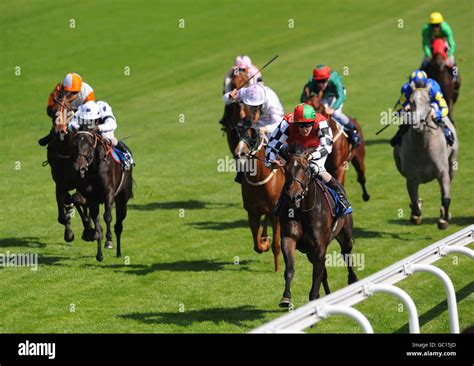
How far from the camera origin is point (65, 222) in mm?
15242

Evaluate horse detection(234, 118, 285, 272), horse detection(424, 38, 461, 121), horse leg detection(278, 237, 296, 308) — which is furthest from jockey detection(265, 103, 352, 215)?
horse detection(424, 38, 461, 121)

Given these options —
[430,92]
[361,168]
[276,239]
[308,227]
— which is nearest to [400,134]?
[430,92]

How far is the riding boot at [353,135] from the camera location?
1773cm

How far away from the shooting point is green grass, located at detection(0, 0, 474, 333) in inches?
491

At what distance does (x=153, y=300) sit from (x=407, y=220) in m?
6.34

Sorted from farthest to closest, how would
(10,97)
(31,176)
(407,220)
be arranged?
(10,97), (31,176), (407,220)

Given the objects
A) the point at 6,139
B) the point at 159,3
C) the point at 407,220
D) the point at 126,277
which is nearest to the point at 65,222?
the point at 126,277

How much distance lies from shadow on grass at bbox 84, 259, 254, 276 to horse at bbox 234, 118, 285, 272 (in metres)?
0.83

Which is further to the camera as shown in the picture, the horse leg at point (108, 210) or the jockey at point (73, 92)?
the jockey at point (73, 92)

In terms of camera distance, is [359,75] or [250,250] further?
[359,75]

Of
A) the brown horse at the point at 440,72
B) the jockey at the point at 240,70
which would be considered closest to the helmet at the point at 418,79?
the jockey at the point at 240,70

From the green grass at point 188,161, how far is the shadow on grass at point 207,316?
0.03 meters

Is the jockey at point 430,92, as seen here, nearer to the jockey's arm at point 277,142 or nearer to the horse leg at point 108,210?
the horse leg at point 108,210
